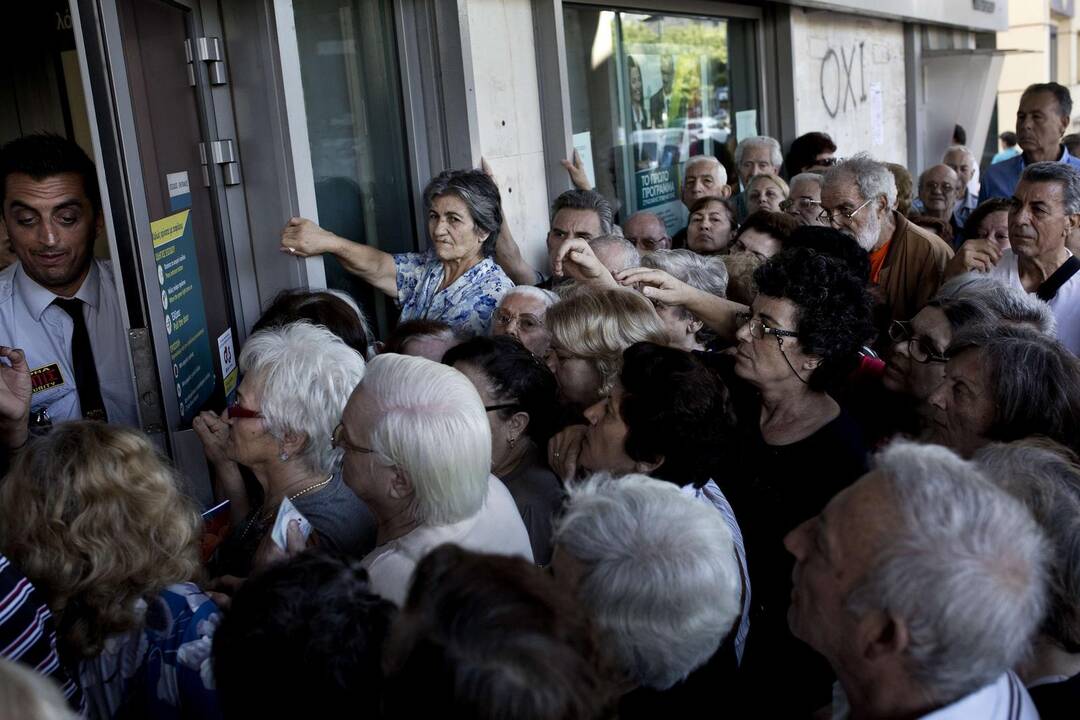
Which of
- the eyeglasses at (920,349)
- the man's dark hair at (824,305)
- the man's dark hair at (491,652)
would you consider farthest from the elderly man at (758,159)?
the man's dark hair at (491,652)

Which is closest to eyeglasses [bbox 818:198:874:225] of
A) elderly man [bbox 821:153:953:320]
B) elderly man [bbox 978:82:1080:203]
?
elderly man [bbox 821:153:953:320]

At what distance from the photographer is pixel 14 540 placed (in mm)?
1945

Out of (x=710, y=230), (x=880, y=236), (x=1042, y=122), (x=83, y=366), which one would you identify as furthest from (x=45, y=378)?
(x=1042, y=122)

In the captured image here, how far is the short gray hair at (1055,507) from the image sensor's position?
1845mm

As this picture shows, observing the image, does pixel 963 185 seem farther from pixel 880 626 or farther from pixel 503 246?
pixel 880 626

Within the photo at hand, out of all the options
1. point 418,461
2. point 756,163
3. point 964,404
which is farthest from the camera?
point 756,163

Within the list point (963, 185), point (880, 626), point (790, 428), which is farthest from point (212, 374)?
point (963, 185)

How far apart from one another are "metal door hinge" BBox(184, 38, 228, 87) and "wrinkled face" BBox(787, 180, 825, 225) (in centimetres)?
324

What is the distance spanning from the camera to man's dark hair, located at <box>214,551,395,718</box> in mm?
1433

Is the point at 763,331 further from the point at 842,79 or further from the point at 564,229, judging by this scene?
the point at 842,79

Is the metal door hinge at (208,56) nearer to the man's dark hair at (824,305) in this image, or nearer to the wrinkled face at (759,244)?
the man's dark hair at (824,305)

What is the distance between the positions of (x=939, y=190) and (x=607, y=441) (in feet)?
19.8

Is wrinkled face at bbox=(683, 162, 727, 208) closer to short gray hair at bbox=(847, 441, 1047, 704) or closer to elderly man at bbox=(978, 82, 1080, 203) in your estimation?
elderly man at bbox=(978, 82, 1080, 203)

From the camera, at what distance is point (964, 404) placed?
272cm
